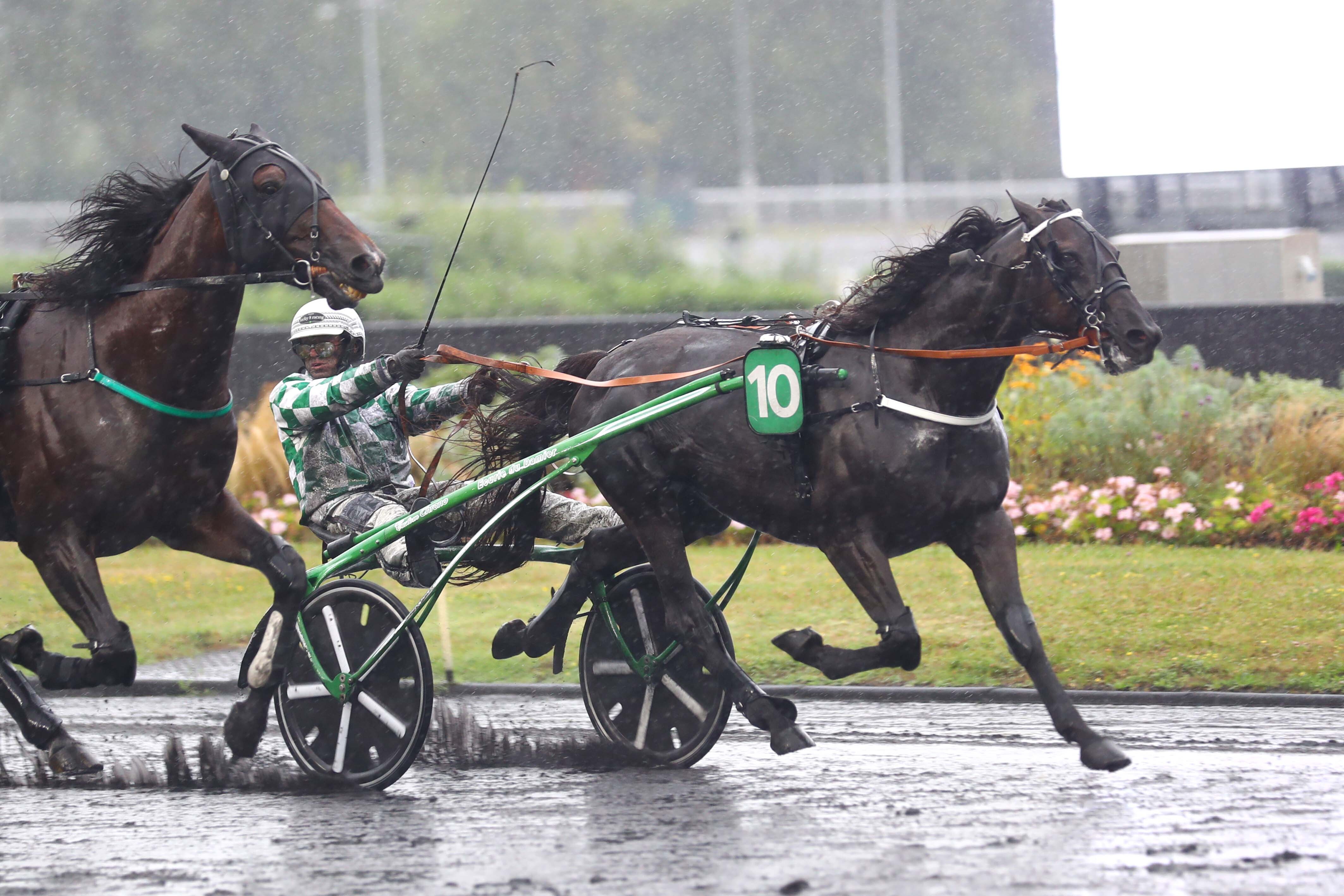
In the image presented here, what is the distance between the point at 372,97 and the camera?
28.3 meters

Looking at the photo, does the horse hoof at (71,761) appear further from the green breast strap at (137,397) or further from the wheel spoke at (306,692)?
the green breast strap at (137,397)

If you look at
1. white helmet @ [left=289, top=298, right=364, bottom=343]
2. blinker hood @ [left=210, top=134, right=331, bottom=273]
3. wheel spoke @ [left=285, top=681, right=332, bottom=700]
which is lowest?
wheel spoke @ [left=285, top=681, right=332, bottom=700]

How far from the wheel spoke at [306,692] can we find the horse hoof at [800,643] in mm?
1723

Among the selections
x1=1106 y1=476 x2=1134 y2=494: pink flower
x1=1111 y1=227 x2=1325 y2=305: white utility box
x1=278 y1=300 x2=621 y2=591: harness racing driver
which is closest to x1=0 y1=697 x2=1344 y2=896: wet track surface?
x1=278 y1=300 x2=621 y2=591: harness racing driver

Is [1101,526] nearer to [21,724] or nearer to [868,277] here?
[868,277]

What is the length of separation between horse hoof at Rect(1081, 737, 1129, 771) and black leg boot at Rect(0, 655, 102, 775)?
336cm

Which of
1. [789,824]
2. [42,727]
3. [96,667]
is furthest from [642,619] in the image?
[42,727]

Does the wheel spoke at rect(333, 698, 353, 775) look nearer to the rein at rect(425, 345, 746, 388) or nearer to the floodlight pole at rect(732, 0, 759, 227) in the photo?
the rein at rect(425, 345, 746, 388)

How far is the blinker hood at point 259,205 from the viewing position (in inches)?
201

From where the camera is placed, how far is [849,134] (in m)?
29.0

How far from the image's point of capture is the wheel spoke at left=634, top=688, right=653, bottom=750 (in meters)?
5.85

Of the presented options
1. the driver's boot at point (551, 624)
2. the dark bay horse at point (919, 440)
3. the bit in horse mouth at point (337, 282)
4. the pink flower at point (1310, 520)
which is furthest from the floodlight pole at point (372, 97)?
the dark bay horse at point (919, 440)

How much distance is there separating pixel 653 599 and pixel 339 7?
2603 centimetres

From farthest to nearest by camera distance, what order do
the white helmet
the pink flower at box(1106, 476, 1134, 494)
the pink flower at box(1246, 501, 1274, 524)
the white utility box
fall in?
the white utility box
the pink flower at box(1106, 476, 1134, 494)
the pink flower at box(1246, 501, 1274, 524)
the white helmet
